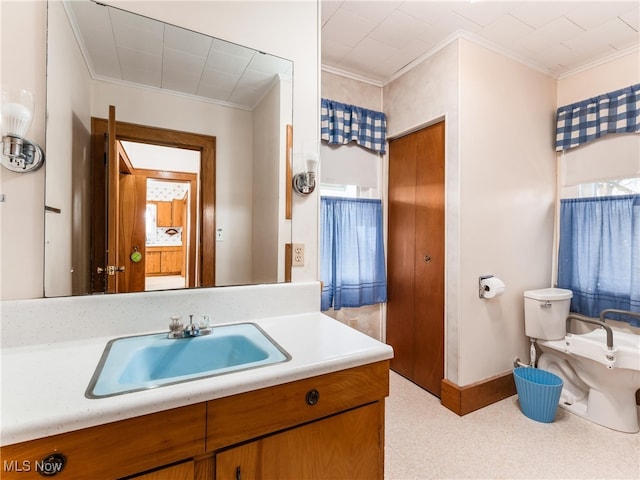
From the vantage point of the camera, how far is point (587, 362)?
2.04 m

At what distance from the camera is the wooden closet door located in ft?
7.50

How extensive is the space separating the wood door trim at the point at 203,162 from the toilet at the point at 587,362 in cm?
230

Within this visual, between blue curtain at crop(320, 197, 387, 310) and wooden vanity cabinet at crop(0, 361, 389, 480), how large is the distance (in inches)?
54.1

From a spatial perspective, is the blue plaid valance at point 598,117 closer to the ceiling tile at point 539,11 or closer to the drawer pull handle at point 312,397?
the ceiling tile at point 539,11

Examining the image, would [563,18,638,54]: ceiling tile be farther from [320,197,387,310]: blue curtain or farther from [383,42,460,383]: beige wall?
[320,197,387,310]: blue curtain

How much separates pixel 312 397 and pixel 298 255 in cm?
72

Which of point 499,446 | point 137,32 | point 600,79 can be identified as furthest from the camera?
point 600,79

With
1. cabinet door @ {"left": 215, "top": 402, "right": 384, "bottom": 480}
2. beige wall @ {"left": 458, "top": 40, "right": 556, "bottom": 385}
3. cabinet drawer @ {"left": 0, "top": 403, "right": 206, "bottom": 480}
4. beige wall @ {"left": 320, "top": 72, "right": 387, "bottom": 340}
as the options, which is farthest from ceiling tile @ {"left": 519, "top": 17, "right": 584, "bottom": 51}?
cabinet drawer @ {"left": 0, "top": 403, "right": 206, "bottom": 480}

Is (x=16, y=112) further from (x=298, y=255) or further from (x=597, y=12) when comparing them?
(x=597, y=12)

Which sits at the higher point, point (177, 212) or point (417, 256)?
point (177, 212)

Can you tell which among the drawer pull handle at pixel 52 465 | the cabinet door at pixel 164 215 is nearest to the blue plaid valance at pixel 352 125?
the cabinet door at pixel 164 215

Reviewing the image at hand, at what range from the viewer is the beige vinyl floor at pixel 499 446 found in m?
1.59

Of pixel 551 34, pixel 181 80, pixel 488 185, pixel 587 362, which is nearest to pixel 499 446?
pixel 587 362

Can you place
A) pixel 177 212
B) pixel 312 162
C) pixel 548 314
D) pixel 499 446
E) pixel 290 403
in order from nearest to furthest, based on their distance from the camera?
pixel 290 403 → pixel 177 212 → pixel 312 162 → pixel 499 446 → pixel 548 314
